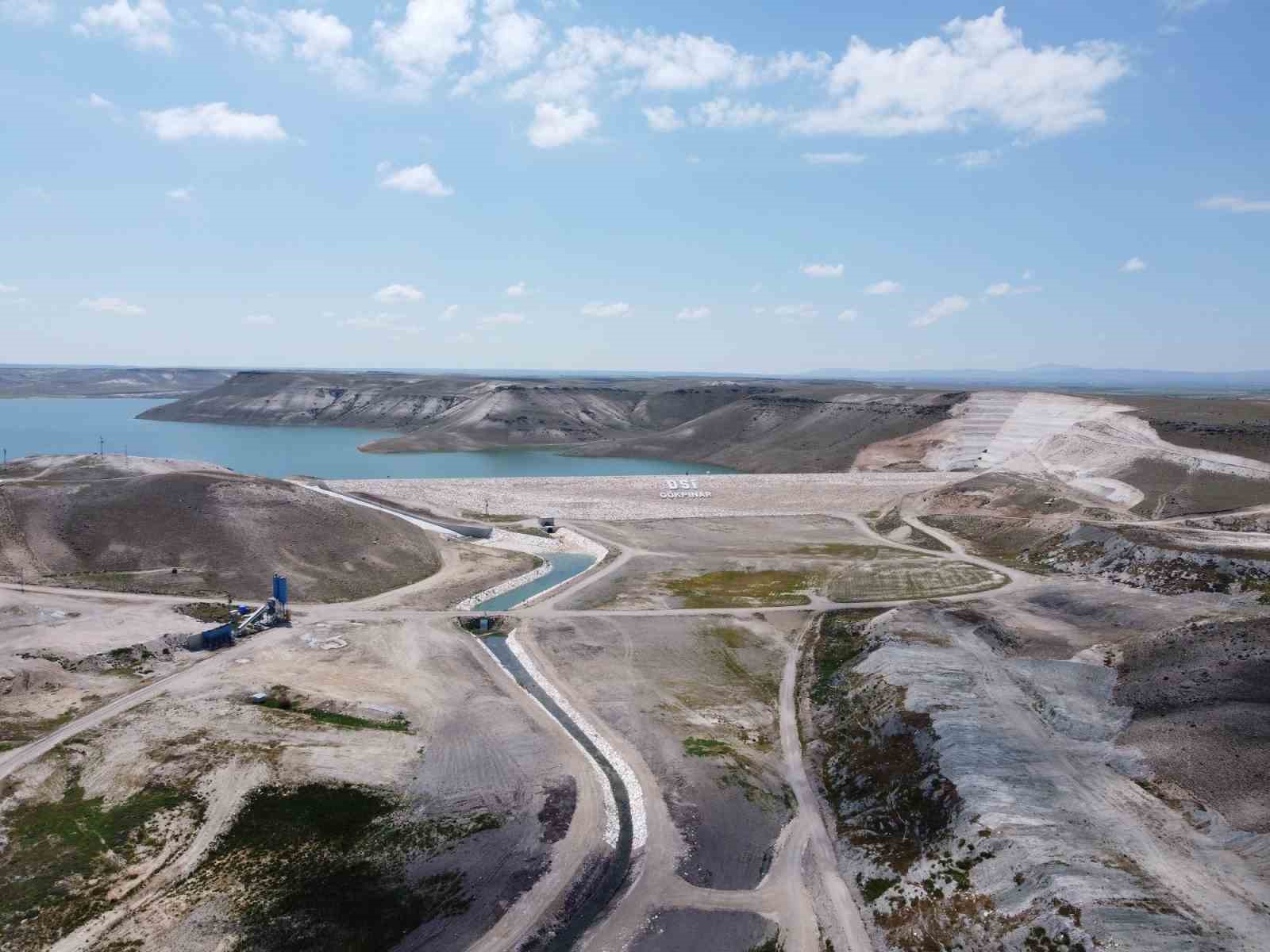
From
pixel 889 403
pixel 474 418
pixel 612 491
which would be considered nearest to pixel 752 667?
pixel 612 491

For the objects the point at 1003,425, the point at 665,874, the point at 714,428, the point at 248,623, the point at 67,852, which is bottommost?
the point at 665,874

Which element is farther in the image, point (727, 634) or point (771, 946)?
point (727, 634)

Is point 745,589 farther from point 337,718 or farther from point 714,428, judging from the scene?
point 714,428

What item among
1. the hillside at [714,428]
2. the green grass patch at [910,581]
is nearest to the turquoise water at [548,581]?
the green grass patch at [910,581]

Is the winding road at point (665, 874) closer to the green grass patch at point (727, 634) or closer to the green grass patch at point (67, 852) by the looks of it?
the green grass patch at point (67, 852)

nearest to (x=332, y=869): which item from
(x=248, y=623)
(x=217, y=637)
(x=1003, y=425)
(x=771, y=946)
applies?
(x=771, y=946)

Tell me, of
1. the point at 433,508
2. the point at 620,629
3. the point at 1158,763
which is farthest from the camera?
the point at 433,508

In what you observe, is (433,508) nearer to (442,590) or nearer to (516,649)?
(442,590)
